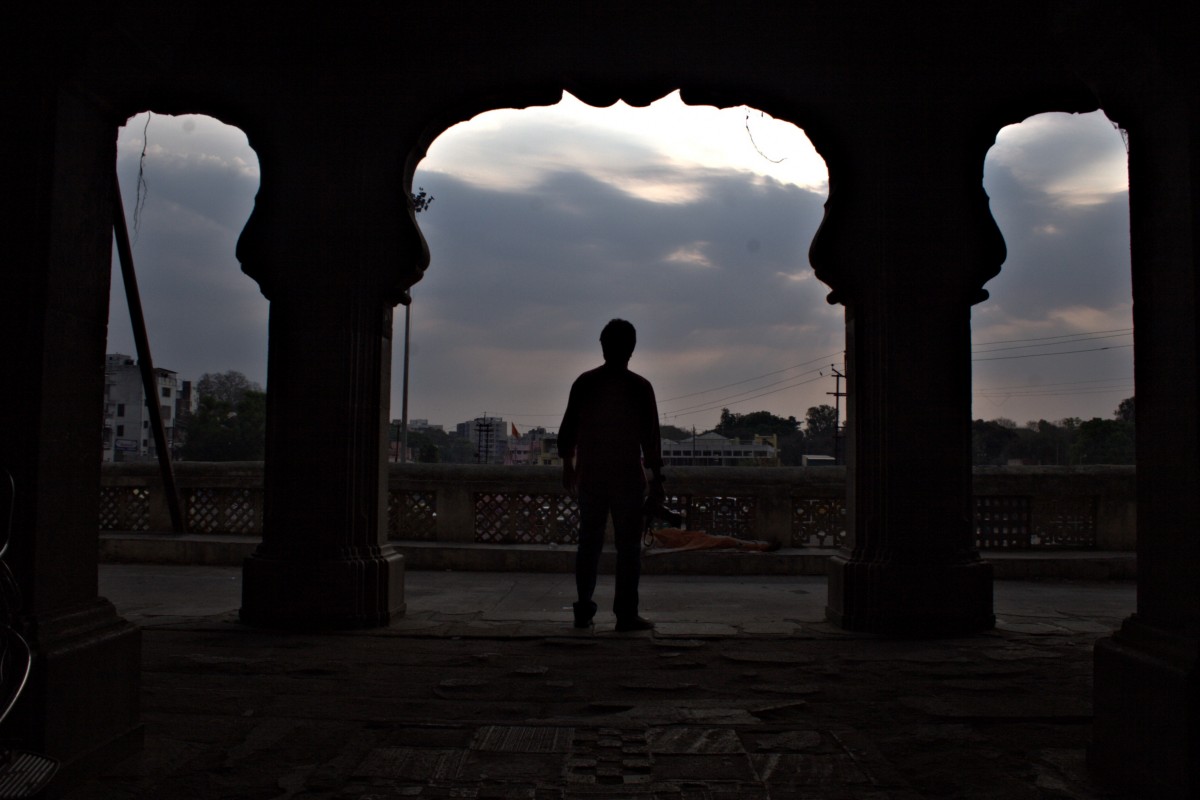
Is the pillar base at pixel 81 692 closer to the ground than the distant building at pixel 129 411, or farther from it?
closer to the ground

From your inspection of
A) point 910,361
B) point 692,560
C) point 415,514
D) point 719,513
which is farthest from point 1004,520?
point 415,514

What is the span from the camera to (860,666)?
473 cm

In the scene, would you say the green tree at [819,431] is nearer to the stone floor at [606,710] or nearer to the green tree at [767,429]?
the green tree at [767,429]

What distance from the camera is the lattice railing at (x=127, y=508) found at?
33.9ft

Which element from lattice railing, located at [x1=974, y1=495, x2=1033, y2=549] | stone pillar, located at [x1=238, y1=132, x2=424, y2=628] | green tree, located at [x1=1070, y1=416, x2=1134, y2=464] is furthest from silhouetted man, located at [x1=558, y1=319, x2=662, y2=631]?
green tree, located at [x1=1070, y1=416, x2=1134, y2=464]

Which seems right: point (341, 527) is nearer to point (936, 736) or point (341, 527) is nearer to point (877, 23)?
point (936, 736)

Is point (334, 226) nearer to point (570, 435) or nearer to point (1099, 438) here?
point (570, 435)

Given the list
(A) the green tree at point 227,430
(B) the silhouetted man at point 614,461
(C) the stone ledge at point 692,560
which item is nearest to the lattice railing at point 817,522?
(C) the stone ledge at point 692,560

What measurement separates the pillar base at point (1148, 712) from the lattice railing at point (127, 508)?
10.1m

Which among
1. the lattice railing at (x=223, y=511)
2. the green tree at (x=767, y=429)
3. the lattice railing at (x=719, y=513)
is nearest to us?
the lattice railing at (x=719, y=513)

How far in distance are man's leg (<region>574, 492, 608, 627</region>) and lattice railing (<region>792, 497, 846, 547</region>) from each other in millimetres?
4299

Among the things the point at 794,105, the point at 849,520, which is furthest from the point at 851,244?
the point at 849,520

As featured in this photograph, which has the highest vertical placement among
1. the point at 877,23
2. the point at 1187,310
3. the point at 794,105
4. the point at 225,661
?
the point at 877,23

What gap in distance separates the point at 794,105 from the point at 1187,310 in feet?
12.6
